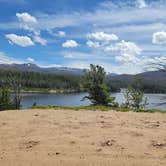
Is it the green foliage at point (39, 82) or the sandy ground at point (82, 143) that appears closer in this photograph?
the sandy ground at point (82, 143)

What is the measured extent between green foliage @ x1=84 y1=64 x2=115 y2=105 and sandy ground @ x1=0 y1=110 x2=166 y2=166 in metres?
23.7

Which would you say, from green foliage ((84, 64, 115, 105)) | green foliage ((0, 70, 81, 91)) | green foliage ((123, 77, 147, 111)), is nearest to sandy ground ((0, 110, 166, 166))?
green foliage ((84, 64, 115, 105))

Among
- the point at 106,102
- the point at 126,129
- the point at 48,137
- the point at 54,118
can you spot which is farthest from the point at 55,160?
the point at 106,102

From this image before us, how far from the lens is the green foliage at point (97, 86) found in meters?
36.6

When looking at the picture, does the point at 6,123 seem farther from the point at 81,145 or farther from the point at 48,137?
the point at 81,145

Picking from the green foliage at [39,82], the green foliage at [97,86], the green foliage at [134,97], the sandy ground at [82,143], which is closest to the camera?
the sandy ground at [82,143]

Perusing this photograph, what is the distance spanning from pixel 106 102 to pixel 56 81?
15889 centimetres

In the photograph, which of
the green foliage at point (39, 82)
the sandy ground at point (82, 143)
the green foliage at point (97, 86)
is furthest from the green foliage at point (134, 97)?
the green foliage at point (39, 82)

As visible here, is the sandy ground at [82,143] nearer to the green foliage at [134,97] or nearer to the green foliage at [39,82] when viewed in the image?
the green foliage at [134,97]

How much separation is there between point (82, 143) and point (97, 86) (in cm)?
2780

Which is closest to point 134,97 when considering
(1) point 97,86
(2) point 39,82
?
(1) point 97,86

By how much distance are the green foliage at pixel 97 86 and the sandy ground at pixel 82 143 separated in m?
23.7

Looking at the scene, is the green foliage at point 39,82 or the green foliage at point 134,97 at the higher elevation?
the green foliage at point 39,82

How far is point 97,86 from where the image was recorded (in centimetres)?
3681
